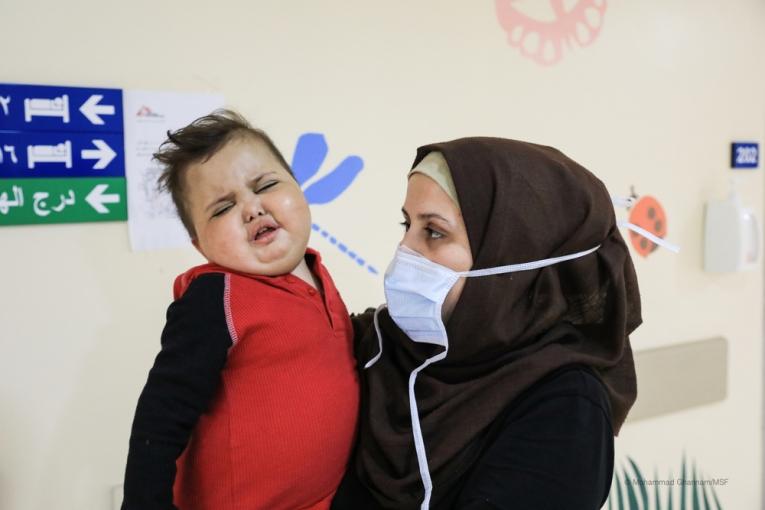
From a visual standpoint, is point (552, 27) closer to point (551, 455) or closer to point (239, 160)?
point (239, 160)

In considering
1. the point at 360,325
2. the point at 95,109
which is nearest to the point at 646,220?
the point at 360,325

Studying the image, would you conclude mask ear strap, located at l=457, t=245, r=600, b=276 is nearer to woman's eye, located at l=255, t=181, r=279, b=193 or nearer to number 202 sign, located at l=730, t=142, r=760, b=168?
woman's eye, located at l=255, t=181, r=279, b=193

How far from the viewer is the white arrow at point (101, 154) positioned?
1554mm

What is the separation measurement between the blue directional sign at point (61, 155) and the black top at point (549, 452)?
3.56 feet

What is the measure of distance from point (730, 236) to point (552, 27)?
110cm

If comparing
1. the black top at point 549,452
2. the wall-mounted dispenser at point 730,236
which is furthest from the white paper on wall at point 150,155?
the wall-mounted dispenser at point 730,236

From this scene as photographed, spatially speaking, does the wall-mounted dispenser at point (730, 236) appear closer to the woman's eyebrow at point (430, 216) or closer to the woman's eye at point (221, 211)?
the woman's eyebrow at point (430, 216)

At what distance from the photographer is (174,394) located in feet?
3.42

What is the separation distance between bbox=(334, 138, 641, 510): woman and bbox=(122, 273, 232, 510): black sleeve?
1.04 ft

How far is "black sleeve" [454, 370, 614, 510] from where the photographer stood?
39.5 inches

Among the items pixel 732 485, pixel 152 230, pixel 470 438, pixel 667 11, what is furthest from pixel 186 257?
pixel 732 485

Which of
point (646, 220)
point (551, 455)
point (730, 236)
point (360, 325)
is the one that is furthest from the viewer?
point (730, 236)

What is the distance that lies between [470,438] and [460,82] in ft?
4.14

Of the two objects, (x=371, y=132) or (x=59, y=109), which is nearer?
(x=59, y=109)
